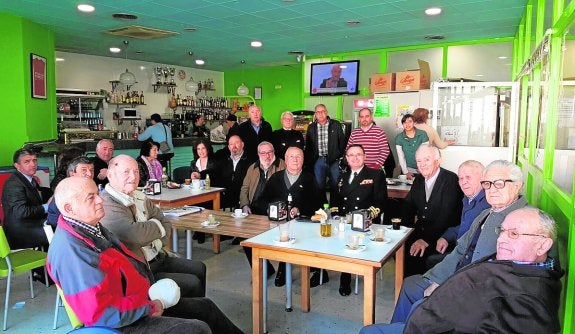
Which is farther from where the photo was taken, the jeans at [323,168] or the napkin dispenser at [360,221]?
the jeans at [323,168]

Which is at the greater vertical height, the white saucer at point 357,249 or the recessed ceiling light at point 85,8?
the recessed ceiling light at point 85,8

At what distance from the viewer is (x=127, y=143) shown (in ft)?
26.0

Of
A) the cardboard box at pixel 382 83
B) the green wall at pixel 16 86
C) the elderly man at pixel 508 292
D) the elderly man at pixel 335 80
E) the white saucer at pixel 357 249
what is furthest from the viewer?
Result: the elderly man at pixel 335 80

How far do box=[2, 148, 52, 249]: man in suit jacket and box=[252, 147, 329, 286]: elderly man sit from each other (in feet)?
6.61

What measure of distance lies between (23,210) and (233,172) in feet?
7.54

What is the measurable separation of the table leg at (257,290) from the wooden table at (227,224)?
0.29 m

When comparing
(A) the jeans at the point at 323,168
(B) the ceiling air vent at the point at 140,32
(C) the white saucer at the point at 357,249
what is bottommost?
(C) the white saucer at the point at 357,249

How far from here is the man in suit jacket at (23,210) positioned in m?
3.71

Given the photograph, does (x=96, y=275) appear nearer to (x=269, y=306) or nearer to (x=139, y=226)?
(x=139, y=226)

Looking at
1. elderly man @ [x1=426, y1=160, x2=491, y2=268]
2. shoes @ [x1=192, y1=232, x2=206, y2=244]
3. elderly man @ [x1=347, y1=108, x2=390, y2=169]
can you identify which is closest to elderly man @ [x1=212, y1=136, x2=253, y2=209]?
shoes @ [x1=192, y1=232, x2=206, y2=244]

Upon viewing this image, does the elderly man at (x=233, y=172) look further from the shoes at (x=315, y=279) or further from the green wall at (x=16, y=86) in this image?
the green wall at (x=16, y=86)

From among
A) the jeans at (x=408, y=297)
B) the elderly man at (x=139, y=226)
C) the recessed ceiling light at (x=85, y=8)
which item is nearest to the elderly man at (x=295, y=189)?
the elderly man at (x=139, y=226)

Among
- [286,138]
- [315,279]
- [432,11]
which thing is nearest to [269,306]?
[315,279]

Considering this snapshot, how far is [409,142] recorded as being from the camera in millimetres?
5824
